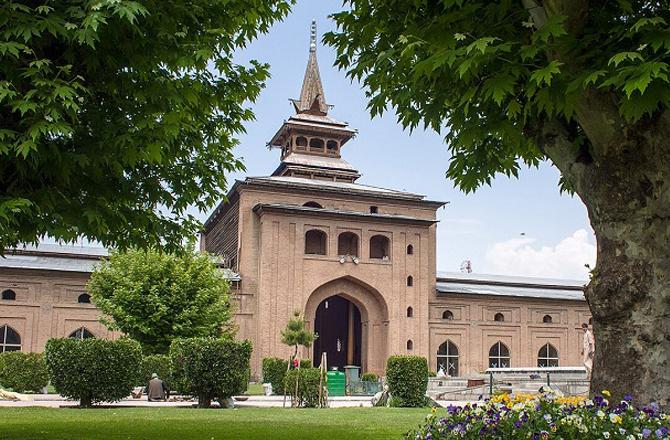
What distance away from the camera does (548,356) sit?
4941 centimetres

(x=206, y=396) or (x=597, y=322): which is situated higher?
(x=597, y=322)

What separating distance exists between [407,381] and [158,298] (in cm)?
1498

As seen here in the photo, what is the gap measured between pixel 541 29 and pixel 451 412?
11.2ft

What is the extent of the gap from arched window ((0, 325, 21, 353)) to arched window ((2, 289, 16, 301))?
152 cm

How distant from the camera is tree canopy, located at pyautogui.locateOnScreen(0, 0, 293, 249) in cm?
659

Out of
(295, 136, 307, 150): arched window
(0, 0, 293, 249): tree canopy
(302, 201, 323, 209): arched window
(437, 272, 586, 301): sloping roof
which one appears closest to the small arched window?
(437, 272, 586, 301): sloping roof

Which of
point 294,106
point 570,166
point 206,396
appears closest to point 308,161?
point 294,106

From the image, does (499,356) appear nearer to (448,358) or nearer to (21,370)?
(448,358)

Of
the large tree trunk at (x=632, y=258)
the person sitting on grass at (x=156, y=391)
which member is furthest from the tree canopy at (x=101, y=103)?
the person sitting on grass at (x=156, y=391)

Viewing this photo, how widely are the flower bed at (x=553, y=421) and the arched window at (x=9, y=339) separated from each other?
36.7 metres

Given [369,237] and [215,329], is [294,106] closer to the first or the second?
[369,237]

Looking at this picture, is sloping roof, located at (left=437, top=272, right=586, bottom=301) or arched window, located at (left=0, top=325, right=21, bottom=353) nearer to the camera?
arched window, located at (left=0, top=325, right=21, bottom=353)

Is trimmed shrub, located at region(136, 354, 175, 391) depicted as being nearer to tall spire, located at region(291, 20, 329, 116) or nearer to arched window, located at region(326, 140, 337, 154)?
arched window, located at region(326, 140, 337, 154)

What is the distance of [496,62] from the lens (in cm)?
680
